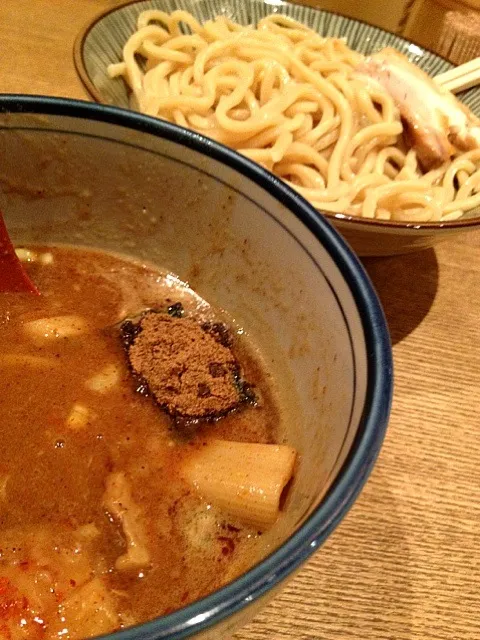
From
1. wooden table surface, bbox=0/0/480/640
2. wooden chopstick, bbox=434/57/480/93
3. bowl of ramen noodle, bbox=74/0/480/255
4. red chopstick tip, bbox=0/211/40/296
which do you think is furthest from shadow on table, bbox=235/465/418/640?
wooden chopstick, bbox=434/57/480/93

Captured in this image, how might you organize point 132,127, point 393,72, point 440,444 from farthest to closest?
point 393,72, point 440,444, point 132,127

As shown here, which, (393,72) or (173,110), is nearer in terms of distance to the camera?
(173,110)

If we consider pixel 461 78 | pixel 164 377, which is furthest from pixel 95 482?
pixel 461 78

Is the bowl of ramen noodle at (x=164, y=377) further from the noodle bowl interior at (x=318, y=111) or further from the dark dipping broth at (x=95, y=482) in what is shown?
→ the noodle bowl interior at (x=318, y=111)

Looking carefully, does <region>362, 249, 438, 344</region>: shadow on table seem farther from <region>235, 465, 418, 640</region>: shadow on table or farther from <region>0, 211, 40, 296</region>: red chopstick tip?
<region>0, 211, 40, 296</region>: red chopstick tip

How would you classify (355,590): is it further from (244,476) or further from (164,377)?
(164,377)

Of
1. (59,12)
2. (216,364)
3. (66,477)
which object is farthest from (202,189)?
(59,12)

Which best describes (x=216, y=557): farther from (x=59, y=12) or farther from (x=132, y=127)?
(x=59, y=12)

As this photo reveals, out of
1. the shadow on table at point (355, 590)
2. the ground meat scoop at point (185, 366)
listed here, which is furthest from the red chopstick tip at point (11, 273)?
the shadow on table at point (355, 590)
